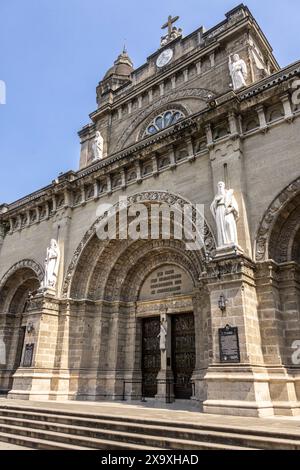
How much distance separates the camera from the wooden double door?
14086 mm

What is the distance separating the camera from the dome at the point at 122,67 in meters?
28.1

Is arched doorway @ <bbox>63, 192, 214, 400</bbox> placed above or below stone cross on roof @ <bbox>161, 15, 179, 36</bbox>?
below

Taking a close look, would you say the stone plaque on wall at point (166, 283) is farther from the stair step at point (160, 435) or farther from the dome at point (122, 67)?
the dome at point (122, 67)

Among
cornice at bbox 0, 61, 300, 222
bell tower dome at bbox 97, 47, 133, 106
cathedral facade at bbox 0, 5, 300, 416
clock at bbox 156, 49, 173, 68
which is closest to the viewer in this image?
cathedral facade at bbox 0, 5, 300, 416

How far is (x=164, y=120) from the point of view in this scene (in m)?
21.2

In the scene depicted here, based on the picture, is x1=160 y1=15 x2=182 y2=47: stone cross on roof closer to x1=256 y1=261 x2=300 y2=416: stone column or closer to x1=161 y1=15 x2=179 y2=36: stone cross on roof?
x1=161 y1=15 x2=179 y2=36: stone cross on roof

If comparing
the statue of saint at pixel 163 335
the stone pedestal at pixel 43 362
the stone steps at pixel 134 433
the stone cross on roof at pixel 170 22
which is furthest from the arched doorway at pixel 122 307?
the stone cross on roof at pixel 170 22

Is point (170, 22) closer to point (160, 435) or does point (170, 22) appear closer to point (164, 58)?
point (164, 58)

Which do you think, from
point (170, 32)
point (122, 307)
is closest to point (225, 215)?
point (122, 307)

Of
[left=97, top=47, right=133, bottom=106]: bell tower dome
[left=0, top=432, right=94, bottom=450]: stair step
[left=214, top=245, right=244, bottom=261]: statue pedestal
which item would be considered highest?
[left=97, top=47, right=133, bottom=106]: bell tower dome

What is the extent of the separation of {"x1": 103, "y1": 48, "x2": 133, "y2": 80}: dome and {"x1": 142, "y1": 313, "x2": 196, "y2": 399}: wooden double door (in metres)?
20.7

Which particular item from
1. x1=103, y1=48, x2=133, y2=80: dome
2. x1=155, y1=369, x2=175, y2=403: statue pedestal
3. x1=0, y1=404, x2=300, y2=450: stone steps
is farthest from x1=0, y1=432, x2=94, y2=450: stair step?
x1=103, y1=48, x2=133, y2=80: dome

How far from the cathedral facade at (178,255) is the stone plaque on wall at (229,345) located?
5 centimetres
